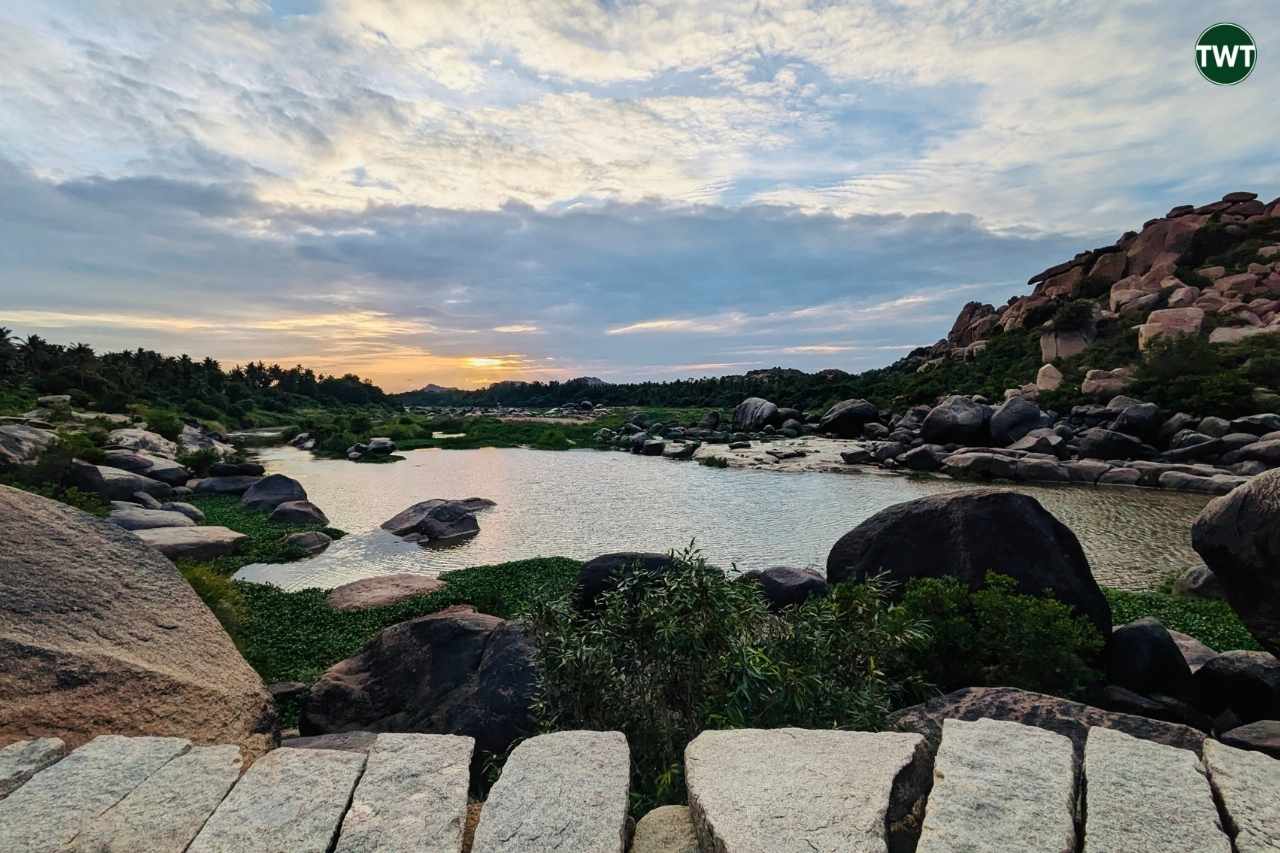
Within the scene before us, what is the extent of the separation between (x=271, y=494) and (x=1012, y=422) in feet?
120

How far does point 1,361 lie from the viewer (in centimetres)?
5556

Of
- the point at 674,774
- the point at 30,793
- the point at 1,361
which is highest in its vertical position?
the point at 1,361

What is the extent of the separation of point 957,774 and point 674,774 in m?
1.86

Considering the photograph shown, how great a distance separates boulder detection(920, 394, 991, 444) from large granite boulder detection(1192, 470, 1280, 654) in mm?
32039

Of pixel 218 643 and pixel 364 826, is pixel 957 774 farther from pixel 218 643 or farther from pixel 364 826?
pixel 218 643

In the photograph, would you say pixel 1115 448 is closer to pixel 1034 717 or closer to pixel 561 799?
pixel 1034 717

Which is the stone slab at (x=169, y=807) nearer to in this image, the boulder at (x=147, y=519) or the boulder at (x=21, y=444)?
the boulder at (x=147, y=519)

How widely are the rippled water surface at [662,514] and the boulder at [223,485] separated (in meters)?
2.55

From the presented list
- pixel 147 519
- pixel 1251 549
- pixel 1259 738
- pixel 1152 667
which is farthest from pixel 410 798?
pixel 147 519

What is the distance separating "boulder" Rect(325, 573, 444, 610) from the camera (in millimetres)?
12984

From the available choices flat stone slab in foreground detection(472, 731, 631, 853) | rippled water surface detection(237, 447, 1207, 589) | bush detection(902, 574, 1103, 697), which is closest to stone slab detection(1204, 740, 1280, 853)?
bush detection(902, 574, 1103, 697)

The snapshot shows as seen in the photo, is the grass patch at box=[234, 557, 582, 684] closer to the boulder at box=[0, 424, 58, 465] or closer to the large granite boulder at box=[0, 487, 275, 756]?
the large granite boulder at box=[0, 487, 275, 756]

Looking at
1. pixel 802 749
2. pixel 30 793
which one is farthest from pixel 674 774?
pixel 30 793

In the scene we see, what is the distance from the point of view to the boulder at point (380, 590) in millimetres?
12984
